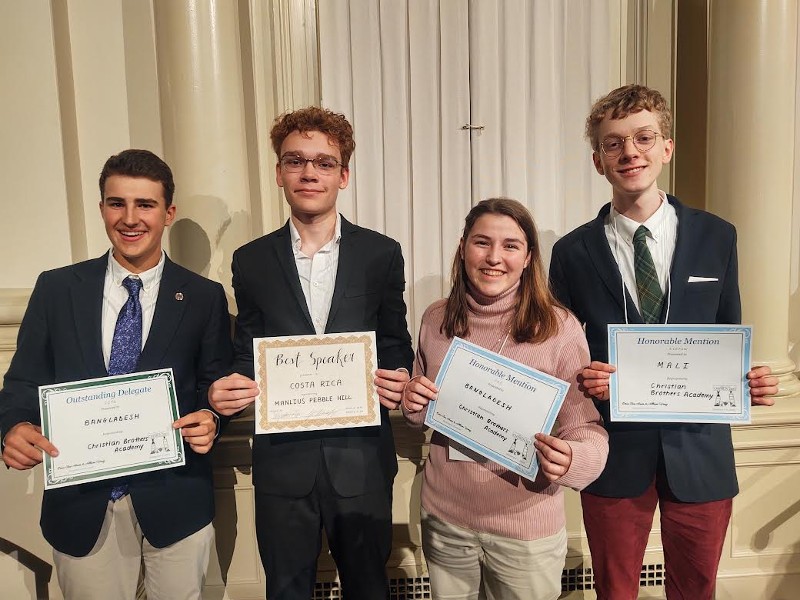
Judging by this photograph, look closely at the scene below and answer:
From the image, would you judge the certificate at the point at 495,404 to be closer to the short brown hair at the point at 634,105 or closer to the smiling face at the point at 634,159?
the smiling face at the point at 634,159

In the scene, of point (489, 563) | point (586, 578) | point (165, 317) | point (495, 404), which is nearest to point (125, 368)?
point (165, 317)

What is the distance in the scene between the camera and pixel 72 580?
162 centimetres

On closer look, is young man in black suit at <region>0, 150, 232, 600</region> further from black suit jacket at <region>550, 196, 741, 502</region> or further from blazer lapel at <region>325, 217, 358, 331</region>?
black suit jacket at <region>550, 196, 741, 502</region>

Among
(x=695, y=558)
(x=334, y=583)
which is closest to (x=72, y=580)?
(x=334, y=583)

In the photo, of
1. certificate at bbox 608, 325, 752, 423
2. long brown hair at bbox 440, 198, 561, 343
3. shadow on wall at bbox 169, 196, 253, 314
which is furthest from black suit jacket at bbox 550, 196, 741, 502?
shadow on wall at bbox 169, 196, 253, 314

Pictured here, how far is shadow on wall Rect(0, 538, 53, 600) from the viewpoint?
2270mm

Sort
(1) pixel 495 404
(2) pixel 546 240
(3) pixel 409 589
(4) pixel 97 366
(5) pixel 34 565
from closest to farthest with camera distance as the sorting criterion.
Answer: (1) pixel 495 404
(4) pixel 97 366
(5) pixel 34 565
(3) pixel 409 589
(2) pixel 546 240

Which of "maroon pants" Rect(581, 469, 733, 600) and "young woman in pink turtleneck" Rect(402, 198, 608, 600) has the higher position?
"young woman in pink turtleneck" Rect(402, 198, 608, 600)

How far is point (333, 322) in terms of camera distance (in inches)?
65.7

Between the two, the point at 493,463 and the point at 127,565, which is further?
the point at 127,565

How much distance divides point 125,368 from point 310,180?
737mm

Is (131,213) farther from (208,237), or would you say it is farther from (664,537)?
(664,537)

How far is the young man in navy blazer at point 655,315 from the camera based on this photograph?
5.46 feet

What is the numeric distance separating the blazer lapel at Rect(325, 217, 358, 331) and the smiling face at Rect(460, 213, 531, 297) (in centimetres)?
36
